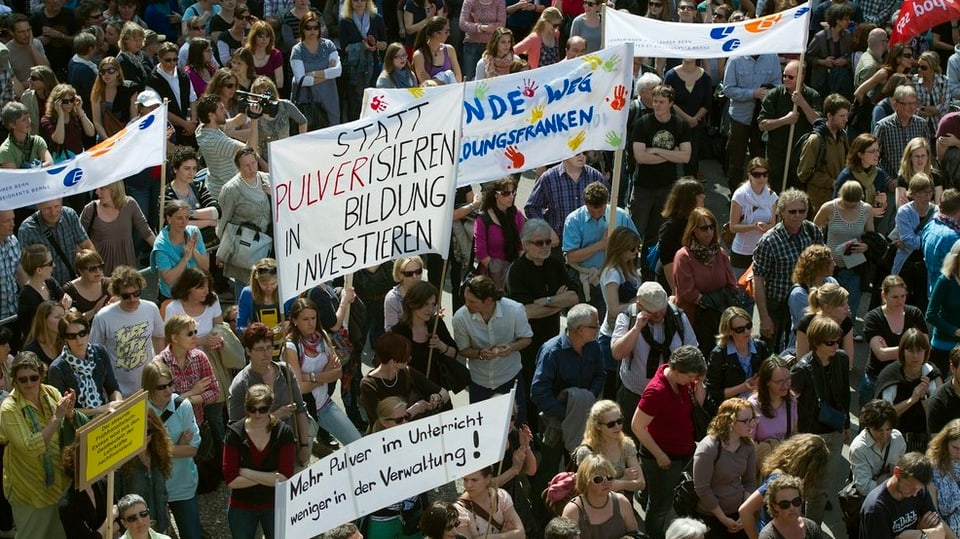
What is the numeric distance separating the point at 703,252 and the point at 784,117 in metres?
3.83

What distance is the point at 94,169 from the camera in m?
12.3

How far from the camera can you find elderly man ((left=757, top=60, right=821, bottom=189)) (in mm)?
15617

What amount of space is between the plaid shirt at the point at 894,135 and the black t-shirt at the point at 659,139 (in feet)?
6.16

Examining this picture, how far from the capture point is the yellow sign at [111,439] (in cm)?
889

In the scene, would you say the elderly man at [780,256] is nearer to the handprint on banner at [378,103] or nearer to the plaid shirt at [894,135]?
the plaid shirt at [894,135]

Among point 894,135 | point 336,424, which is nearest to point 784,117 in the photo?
point 894,135

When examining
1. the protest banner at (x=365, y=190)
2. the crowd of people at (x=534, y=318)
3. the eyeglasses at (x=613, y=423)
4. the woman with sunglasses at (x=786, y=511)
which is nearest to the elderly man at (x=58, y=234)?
the crowd of people at (x=534, y=318)

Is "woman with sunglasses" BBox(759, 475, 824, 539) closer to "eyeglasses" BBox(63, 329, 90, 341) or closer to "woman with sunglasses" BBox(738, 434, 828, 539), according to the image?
"woman with sunglasses" BBox(738, 434, 828, 539)

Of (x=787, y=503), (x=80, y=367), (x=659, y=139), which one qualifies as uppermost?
(x=80, y=367)

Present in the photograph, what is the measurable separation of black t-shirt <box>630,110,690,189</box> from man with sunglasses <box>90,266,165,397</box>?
190 inches

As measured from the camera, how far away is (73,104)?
1453 centimetres

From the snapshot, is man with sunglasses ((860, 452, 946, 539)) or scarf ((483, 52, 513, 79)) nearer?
man with sunglasses ((860, 452, 946, 539))

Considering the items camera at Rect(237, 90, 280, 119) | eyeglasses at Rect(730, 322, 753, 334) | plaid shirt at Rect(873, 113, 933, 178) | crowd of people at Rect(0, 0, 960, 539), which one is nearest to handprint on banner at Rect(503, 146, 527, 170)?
crowd of people at Rect(0, 0, 960, 539)

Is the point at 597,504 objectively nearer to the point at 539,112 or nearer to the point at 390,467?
the point at 390,467
